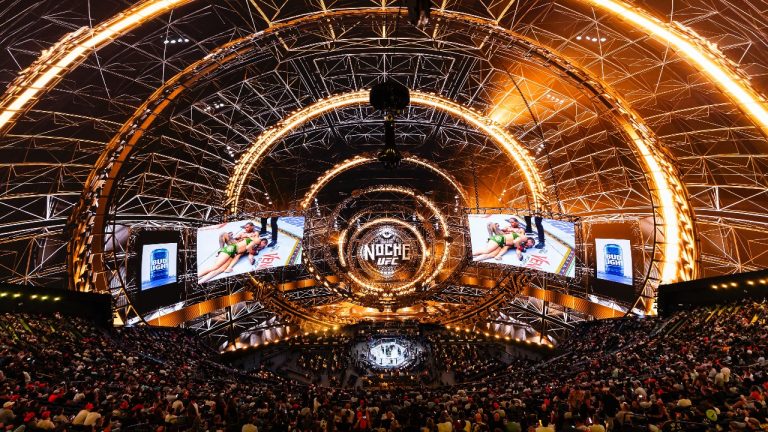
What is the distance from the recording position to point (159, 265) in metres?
23.8

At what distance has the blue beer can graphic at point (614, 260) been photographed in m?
23.8

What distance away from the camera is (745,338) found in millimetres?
13789

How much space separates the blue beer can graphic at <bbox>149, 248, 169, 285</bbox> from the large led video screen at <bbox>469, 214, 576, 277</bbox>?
19.5 meters

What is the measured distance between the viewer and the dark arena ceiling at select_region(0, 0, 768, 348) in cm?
1783

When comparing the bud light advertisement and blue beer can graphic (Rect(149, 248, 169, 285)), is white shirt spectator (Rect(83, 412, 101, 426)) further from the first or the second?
blue beer can graphic (Rect(149, 248, 169, 285))

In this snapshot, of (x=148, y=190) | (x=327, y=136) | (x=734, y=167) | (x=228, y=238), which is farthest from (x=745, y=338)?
(x=148, y=190)

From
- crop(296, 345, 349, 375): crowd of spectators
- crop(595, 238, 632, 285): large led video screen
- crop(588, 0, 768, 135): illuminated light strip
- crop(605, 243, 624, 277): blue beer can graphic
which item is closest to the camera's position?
crop(588, 0, 768, 135): illuminated light strip

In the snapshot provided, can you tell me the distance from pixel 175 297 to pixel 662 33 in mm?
28505

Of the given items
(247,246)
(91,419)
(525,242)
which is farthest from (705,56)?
(247,246)

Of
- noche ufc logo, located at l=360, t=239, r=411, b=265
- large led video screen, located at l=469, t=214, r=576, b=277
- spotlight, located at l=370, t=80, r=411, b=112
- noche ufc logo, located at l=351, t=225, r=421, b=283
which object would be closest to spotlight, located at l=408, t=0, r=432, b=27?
spotlight, located at l=370, t=80, r=411, b=112

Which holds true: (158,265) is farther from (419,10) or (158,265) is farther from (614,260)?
(614,260)

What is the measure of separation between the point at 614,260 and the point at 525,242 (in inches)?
216

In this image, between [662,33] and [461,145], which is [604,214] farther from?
[662,33]

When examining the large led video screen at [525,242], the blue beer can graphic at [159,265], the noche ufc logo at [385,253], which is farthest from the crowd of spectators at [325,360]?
the large led video screen at [525,242]
